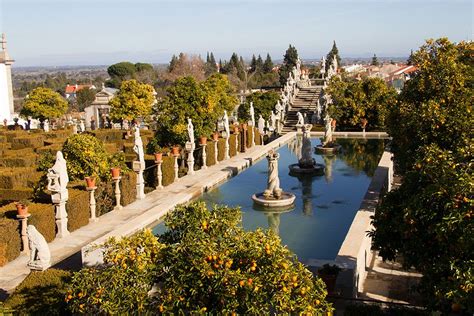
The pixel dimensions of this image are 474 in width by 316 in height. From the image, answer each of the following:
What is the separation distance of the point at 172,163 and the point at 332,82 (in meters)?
21.6

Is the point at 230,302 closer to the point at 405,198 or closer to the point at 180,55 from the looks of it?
the point at 405,198

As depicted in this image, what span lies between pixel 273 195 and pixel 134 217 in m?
5.23

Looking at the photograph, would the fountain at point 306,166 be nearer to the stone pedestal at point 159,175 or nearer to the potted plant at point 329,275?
the stone pedestal at point 159,175

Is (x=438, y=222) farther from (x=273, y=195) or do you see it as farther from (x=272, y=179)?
(x=272, y=179)

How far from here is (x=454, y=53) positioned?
56.8 ft

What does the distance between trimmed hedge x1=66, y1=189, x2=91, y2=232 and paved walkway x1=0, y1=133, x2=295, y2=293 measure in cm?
23

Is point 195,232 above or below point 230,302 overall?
above

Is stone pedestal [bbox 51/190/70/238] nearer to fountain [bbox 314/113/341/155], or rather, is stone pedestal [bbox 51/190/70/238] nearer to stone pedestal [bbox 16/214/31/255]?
stone pedestal [bbox 16/214/31/255]

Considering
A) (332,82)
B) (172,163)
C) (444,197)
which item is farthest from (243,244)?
(332,82)

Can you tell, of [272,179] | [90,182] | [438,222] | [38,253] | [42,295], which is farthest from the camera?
[272,179]

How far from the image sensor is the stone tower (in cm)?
5347

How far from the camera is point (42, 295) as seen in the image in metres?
8.77

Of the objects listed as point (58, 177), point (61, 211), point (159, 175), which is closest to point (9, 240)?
point (61, 211)

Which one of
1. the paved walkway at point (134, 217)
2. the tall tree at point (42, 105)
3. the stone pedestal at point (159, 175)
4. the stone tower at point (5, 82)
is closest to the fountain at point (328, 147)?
the paved walkway at point (134, 217)
